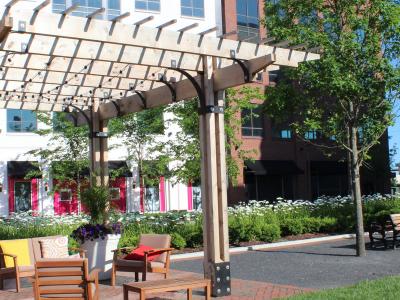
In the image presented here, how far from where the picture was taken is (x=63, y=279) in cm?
643

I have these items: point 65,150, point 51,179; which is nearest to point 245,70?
point 65,150

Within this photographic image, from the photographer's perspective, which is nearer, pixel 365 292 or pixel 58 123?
pixel 365 292

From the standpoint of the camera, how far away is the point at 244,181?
115ft

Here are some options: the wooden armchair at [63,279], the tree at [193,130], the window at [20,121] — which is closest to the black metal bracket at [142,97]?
the wooden armchair at [63,279]

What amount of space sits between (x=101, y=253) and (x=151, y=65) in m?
3.25

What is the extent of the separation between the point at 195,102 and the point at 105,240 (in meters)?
11.8

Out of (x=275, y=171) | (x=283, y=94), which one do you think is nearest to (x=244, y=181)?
(x=275, y=171)

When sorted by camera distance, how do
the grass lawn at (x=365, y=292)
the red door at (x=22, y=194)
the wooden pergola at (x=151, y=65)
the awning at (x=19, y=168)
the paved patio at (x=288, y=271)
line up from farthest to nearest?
the red door at (x=22, y=194) < the awning at (x=19, y=168) < the paved patio at (x=288, y=271) < the grass lawn at (x=365, y=292) < the wooden pergola at (x=151, y=65)

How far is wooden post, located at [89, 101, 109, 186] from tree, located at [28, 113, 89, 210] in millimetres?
11593

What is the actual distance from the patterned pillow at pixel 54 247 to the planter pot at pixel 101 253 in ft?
1.04

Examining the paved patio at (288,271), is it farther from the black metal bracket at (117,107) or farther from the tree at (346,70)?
the black metal bracket at (117,107)

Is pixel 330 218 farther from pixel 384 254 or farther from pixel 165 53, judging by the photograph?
pixel 165 53

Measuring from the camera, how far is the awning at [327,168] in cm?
3781

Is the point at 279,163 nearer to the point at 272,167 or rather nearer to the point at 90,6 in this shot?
the point at 272,167
